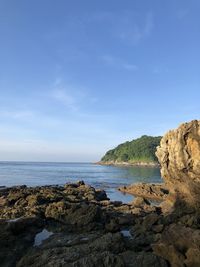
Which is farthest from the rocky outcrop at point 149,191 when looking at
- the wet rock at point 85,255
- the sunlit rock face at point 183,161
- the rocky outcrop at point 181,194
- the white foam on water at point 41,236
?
the wet rock at point 85,255

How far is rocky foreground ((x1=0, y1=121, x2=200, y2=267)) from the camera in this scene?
62.3 ft

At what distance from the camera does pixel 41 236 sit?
85.5ft

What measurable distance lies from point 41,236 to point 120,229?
660cm

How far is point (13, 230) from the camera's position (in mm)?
25328

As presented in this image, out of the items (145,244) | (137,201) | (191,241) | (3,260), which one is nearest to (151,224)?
(145,244)

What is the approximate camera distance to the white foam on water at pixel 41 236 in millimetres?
24391

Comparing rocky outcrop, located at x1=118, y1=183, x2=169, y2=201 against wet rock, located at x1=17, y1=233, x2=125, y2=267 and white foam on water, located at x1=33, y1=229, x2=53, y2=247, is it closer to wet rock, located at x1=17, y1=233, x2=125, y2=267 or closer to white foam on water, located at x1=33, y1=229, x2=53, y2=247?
white foam on water, located at x1=33, y1=229, x2=53, y2=247

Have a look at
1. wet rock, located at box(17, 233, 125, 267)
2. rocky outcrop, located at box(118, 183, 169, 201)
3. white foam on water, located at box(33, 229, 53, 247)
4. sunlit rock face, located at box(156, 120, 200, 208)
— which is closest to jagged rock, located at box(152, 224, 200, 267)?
wet rock, located at box(17, 233, 125, 267)

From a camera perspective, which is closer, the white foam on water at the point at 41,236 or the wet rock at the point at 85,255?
the wet rock at the point at 85,255

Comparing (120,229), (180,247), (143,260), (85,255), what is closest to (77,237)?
(120,229)

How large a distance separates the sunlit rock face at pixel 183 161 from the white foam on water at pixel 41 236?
12.8 m

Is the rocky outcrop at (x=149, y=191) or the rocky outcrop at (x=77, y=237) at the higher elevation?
the rocky outcrop at (x=149, y=191)

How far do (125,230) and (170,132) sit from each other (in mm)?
10171

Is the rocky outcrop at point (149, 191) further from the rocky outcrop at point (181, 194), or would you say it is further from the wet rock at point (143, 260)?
the wet rock at point (143, 260)
